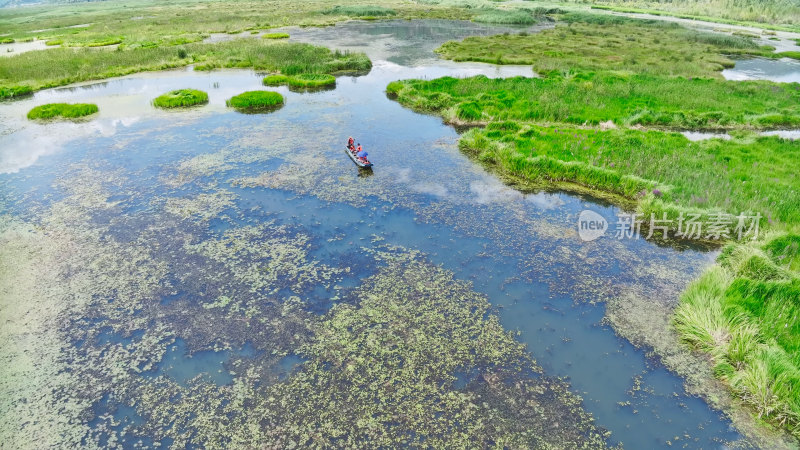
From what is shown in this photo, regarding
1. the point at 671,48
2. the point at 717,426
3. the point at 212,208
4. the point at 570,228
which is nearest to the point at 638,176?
the point at 570,228

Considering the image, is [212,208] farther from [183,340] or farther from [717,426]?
[717,426]

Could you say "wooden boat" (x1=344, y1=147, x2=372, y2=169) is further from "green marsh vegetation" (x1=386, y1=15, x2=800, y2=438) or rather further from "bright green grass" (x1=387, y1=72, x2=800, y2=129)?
"bright green grass" (x1=387, y1=72, x2=800, y2=129)

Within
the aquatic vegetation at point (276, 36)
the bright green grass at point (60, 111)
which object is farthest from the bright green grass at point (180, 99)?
the aquatic vegetation at point (276, 36)

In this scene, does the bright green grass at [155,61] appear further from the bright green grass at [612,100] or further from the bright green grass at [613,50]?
the bright green grass at [613,50]

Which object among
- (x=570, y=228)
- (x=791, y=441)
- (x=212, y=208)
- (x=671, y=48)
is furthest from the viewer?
(x=671, y=48)


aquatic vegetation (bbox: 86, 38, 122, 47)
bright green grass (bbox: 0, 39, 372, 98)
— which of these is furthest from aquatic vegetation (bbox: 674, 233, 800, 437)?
aquatic vegetation (bbox: 86, 38, 122, 47)
